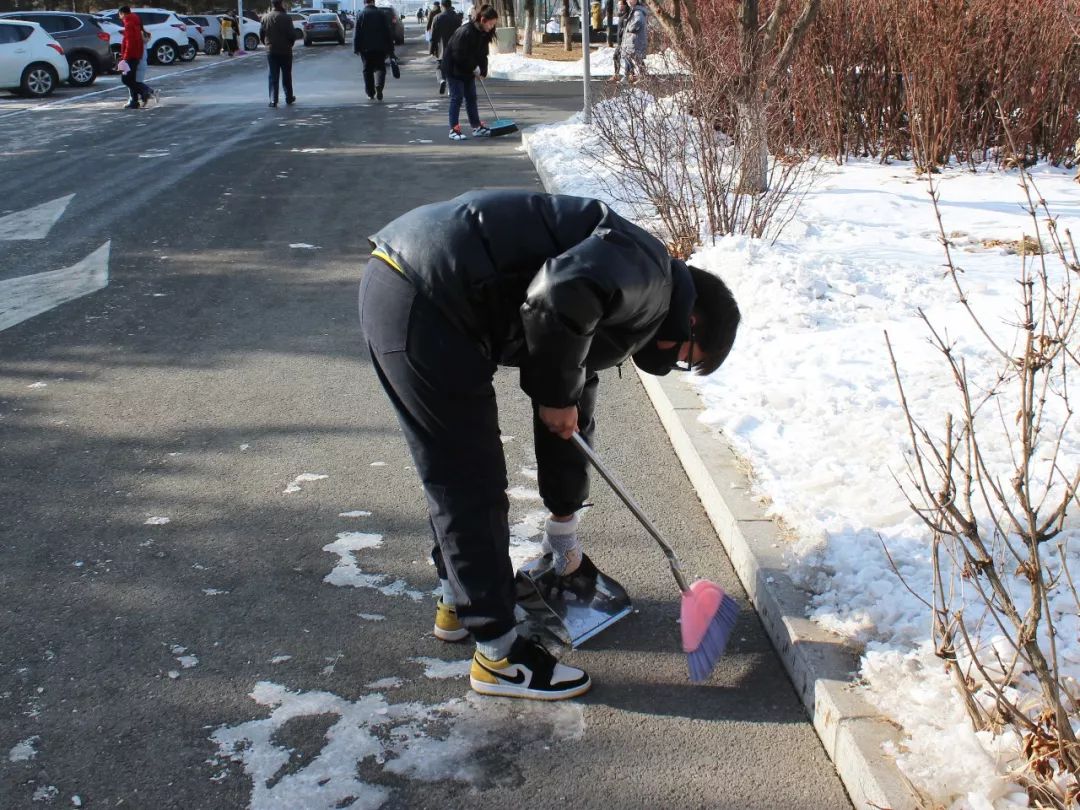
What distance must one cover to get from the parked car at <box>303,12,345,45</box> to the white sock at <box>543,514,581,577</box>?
46067 mm

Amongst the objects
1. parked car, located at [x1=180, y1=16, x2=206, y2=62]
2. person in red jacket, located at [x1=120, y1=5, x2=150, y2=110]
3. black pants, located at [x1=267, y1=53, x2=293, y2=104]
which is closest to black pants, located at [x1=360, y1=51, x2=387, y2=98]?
black pants, located at [x1=267, y1=53, x2=293, y2=104]

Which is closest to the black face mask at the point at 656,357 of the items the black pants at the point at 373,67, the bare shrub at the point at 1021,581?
the bare shrub at the point at 1021,581

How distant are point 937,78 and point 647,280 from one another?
862 centimetres

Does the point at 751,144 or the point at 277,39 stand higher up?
the point at 277,39

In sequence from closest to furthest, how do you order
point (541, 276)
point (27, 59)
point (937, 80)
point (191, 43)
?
point (541, 276) < point (937, 80) < point (27, 59) < point (191, 43)

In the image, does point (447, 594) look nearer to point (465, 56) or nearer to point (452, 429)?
point (452, 429)

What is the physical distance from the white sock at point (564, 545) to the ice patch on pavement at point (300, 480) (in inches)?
53.5

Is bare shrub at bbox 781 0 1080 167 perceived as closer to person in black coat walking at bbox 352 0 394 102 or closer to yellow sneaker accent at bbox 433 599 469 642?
yellow sneaker accent at bbox 433 599 469 642

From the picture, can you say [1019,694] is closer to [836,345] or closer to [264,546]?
[264,546]

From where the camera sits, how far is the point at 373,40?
1975cm

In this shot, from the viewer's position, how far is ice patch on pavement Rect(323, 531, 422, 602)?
3598mm

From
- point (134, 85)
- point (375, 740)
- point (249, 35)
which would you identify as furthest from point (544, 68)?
point (375, 740)

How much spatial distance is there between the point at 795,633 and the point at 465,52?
13.2 metres

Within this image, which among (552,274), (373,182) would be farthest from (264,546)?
(373,182)
